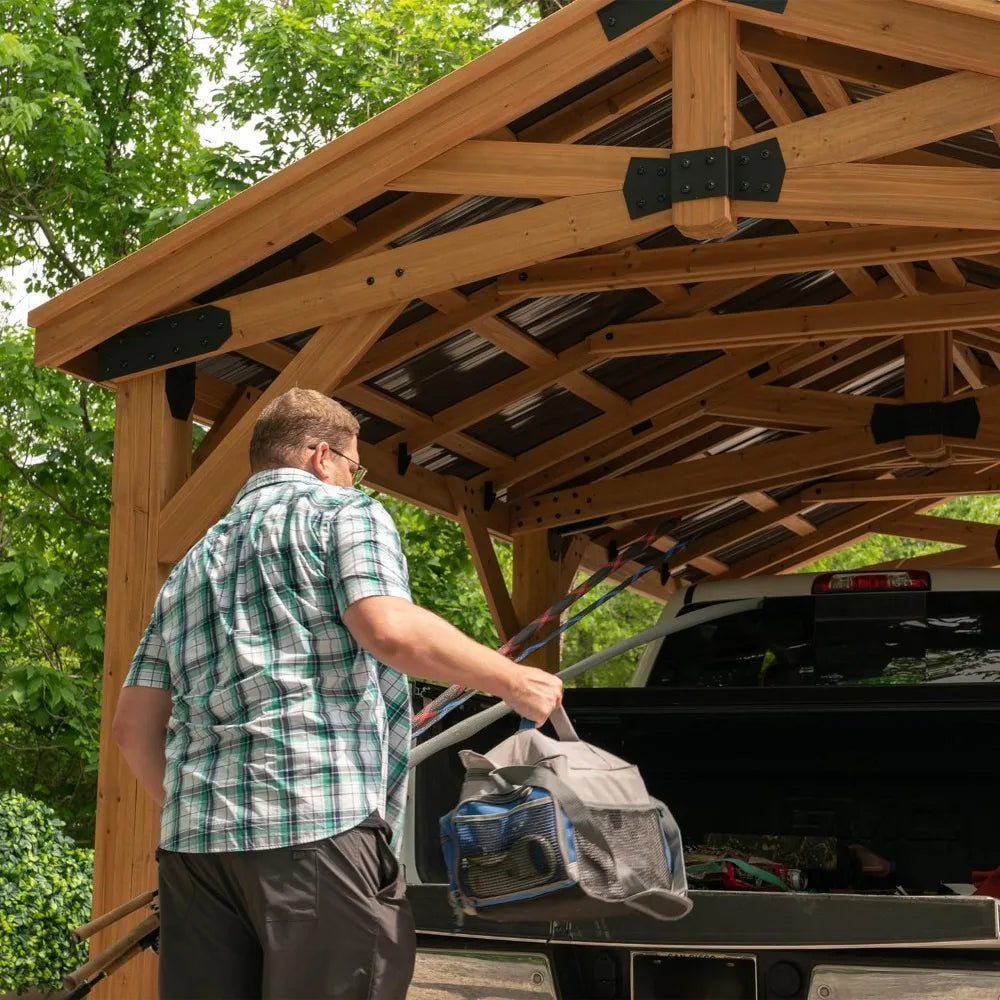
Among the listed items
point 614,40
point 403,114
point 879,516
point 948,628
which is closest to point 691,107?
point 614,40

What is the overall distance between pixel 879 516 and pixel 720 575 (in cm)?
Answer: 168

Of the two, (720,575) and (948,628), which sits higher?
(720,575)

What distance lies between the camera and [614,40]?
18.3 feet

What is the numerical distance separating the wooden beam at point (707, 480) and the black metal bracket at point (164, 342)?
15.4ft

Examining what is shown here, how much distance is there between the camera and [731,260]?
7.63 m

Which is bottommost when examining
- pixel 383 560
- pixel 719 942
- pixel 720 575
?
pixel 719 942

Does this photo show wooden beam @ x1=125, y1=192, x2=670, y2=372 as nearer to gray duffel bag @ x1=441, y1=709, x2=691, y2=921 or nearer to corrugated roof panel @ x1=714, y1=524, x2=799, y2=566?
gray duffel bag @ x1=441, y1=709, x2=691, y2=921

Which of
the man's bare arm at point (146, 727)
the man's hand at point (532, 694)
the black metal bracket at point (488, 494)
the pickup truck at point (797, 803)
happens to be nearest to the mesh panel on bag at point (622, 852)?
the man's hand at point (532, 694)

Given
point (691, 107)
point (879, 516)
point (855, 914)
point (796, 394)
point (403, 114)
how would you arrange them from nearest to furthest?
point (855, 914), point (691, 107), point (403, 114), point (796, 394), point (879, 516)

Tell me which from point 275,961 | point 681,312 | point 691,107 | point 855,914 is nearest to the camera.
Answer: point 275,961

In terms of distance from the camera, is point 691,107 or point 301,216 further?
point 301,216

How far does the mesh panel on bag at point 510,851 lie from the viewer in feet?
10.9

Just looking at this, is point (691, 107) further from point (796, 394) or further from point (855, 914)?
point (796, 394)

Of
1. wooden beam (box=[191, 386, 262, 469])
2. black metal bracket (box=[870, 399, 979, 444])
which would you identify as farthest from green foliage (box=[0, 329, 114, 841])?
black metal bracket (box=[870, 399, 979, 444])
